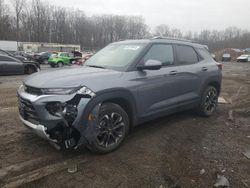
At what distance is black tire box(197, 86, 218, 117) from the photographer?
5.87 meters

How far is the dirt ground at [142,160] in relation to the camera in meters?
3.18

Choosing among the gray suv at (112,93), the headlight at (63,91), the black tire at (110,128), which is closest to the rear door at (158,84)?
the gray suv at (112,93)

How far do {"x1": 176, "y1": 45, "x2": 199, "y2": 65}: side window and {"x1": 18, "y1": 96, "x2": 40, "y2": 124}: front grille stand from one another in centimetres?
310

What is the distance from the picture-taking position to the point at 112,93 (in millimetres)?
3785

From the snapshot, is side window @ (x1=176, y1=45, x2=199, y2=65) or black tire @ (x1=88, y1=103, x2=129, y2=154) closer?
black tire @ (x1=88, y1=103, x2=129, y2=154)

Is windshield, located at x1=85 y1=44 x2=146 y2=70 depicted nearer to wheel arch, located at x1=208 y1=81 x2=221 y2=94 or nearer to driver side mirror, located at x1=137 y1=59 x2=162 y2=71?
driver side mirror, located at x1=137 y1=59 x2=162 y2=71

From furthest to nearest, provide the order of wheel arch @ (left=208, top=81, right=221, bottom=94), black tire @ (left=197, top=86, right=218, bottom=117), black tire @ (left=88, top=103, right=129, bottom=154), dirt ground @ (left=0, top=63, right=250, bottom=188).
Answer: wheel arch @ (left=208, top=81, right=221, bottom=94) → black tire @ (left=197, top=86, right=218, bottom=117) → black tire @ (left=88, top=103, right=129, bottom=154) → dirt ground @ (left=0, top=63, right=250, bottom=188)

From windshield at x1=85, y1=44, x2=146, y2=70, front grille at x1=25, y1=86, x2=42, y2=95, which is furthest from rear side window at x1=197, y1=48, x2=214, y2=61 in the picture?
front grille at x1=25, y1=86, x2=42, y2=95

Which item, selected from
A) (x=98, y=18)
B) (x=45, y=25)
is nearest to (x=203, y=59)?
(x=45, y=25)

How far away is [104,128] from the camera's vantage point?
3.81 metres

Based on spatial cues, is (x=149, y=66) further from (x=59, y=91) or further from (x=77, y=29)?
(x=77, y=29)

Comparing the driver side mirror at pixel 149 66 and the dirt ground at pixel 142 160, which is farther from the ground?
the driver side mirror at pixel 149 66

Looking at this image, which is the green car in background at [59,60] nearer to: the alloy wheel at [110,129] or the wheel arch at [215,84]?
the wheel arch at [215,84]

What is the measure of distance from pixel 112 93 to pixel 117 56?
116 cm
